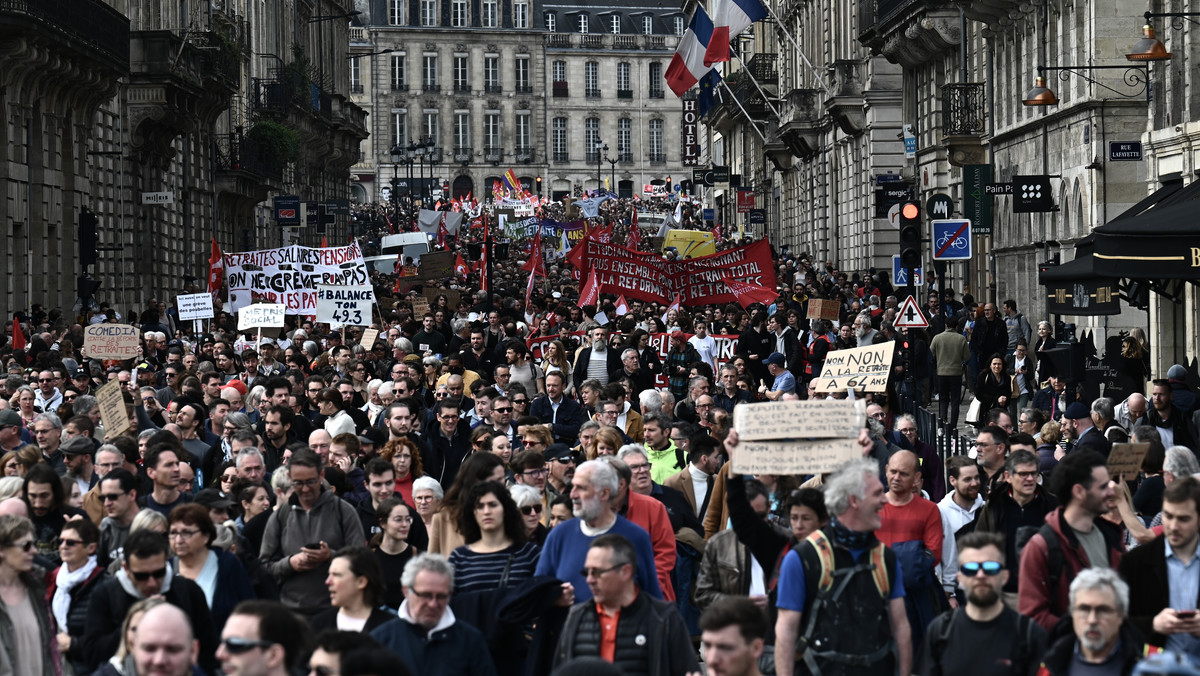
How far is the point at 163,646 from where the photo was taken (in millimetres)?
5688

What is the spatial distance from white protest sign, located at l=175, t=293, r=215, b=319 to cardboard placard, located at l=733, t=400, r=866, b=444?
16744mm

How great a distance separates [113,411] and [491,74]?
122410mm

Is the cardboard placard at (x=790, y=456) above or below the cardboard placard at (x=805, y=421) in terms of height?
below

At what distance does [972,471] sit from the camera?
991 cm

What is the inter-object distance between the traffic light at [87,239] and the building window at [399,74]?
100 metres

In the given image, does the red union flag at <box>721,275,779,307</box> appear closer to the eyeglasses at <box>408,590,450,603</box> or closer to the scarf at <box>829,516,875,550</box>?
the scarf at <box>829,516,875,550</box>

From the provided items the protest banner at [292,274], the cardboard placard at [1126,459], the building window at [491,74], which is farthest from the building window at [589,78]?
the cardboard placard at [1126,459]

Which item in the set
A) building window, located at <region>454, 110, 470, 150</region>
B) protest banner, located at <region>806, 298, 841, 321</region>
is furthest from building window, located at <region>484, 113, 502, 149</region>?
protest banner, located at <region>806, 298, 841, 321</region>

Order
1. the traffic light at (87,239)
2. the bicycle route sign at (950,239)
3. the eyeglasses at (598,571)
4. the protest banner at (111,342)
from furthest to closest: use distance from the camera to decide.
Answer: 1. the traffic light at (87,239)
2. the bicycle route sign at (950,239)
3. the protest banner at (111,342)
4. the eyeglasses at (598,571)

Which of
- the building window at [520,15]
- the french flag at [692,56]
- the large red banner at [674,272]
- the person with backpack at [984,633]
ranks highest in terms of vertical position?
the building window at [520,15]

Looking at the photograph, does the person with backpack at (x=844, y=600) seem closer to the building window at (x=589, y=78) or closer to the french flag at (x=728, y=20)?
the french flag at (x=728, y=20)

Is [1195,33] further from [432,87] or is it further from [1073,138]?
[432,87]

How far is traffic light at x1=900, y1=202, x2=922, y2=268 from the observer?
2009cm

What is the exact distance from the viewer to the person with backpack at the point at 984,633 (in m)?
7.02
